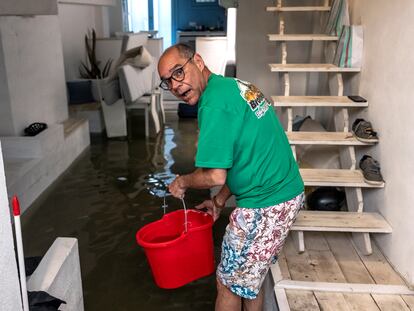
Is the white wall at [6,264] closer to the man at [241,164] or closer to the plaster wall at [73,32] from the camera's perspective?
the man at [241,164]

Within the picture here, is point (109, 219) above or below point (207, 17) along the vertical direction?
below

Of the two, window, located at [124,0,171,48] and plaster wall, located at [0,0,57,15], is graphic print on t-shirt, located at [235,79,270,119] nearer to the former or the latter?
plaster wall, located at [0,0,57,15]

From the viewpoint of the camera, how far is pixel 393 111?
2.46 m

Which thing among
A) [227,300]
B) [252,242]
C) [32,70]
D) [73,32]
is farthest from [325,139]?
[73,32]

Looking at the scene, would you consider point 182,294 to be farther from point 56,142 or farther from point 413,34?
point 56,142

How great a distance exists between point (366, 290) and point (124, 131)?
4450mm

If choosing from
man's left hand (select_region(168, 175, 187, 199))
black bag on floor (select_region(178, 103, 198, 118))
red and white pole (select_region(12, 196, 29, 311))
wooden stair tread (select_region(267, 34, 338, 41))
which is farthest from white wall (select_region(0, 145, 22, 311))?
black bag on floor (select_region(178, 103, 198, 118))

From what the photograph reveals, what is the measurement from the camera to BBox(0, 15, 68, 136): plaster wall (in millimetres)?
3996

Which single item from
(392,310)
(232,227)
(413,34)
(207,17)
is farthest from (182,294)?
(207,17)

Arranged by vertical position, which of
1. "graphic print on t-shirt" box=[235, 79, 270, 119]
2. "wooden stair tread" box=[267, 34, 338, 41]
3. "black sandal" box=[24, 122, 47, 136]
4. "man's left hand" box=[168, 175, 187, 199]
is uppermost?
"wooden stair tread" box=[267, 34, 338, 41]

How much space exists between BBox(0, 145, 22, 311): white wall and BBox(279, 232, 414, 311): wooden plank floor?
135 centimetres

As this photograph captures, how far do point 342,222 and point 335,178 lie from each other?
287mm

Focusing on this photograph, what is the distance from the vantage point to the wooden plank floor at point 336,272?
214 cm

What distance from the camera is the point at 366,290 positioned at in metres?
2.22
